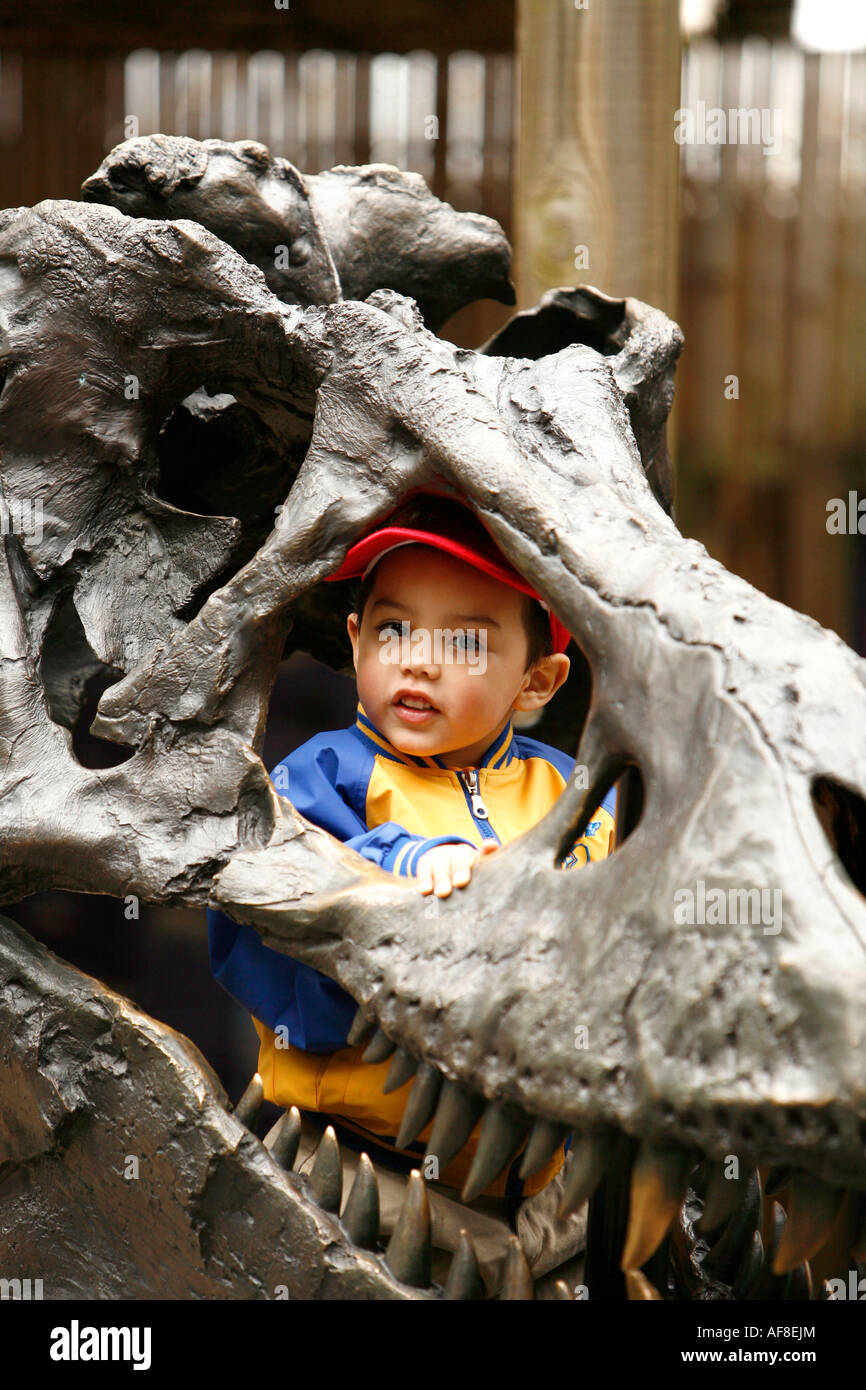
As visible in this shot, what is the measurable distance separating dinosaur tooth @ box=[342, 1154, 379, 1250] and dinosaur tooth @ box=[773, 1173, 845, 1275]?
0.45 meters

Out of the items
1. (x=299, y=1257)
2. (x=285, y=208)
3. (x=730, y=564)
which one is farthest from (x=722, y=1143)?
(x=730, y=564)

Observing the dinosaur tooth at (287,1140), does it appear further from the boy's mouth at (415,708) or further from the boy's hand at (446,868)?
the boy's mouth at (415,708)

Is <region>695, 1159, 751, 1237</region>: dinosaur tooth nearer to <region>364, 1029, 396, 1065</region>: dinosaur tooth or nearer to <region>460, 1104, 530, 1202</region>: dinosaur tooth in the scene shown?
<region>460, 1104, 530, 1202</region>: dinosaur tooth

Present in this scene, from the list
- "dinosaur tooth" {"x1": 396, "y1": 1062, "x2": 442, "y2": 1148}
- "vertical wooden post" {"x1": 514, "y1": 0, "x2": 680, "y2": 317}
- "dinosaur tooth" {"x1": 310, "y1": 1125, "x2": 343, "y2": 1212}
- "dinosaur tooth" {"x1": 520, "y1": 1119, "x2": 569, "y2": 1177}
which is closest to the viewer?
"dinosaur tooth" {"x1": 520, "y1": 1119, "x2": 569, "y2": 1177}

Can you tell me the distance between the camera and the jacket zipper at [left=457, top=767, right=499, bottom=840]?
168 cm

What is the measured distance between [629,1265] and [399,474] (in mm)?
840

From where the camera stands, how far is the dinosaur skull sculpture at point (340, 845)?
1.14m

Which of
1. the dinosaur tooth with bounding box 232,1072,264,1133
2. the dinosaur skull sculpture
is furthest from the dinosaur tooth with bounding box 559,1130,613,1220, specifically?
the dinosaur tooth with bounding box 232,1072,264,1133

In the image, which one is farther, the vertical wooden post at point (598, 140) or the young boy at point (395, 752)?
the vertical wooden post at point (598, 140)

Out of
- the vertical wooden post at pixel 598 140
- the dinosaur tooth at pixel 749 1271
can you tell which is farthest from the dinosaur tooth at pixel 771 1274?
the vertical wooden post at pixel 598 140

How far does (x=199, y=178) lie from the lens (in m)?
1.78

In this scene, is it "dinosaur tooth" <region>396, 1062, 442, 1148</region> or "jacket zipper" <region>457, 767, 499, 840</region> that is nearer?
"dinosaur tooth" <region>396, 1062, 442, 1148</region>

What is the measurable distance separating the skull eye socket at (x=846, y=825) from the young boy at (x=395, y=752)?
0.35m

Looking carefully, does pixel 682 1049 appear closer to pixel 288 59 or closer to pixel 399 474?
pixel 399 474
